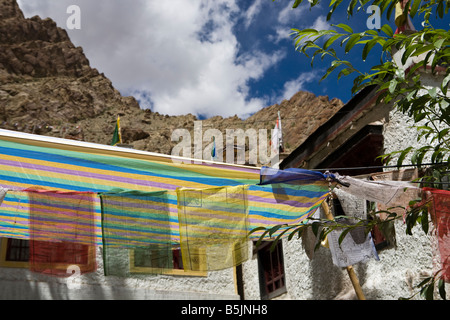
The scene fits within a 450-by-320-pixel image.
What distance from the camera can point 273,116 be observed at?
2480 inches

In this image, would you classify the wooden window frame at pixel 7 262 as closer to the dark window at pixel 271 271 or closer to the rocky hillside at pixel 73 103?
the dark window at pixel 271 271

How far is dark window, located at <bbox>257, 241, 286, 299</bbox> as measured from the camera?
11.8 metres

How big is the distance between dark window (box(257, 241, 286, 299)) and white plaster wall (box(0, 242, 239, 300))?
0.80 m

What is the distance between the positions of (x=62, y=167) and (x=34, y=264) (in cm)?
117

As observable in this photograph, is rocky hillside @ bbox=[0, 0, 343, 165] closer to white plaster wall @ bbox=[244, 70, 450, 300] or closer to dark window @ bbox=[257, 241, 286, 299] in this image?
dark window @ bbox=[257, 241, 286, 299]

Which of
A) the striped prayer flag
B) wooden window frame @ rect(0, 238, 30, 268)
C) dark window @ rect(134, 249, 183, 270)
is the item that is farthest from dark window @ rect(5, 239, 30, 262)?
the striped prayer flag

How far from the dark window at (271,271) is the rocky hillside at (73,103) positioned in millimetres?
31860

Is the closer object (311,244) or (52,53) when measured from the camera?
(311,244)

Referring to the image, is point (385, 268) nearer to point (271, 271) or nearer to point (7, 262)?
point (271, 271)

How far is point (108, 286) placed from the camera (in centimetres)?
1080
